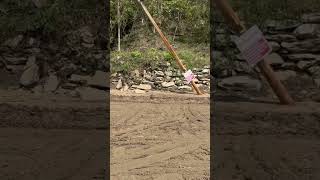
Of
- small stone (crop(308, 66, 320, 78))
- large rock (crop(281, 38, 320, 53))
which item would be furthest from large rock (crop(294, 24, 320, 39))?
small stone (crop(308, 66, 320, 78))

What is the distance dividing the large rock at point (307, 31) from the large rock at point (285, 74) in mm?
698

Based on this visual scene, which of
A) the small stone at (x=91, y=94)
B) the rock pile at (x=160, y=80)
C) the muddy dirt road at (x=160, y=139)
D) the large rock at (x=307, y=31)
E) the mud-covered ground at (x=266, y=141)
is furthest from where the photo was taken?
the rock pile at (x=160, y=80)

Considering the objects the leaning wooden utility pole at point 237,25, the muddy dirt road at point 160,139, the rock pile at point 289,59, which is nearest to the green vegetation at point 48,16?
the muddy dirt road at point 160,139

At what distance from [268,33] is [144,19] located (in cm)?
300

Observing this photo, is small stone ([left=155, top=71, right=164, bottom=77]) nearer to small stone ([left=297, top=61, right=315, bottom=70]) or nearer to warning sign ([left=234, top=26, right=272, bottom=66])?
small stone ([left=297, top=61, right=315, bottom=70])

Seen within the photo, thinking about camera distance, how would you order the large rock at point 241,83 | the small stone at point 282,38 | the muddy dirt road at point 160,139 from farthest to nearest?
the small stone at point 282,38 < the large rock at point 241,83 < the muddy dirt road at point 160,139

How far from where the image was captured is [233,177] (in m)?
4.39

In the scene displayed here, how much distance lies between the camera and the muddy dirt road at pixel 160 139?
4.68 m

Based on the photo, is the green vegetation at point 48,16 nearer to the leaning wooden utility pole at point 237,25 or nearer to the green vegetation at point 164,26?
the green vegetation at point 164,26

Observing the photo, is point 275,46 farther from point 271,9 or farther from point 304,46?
point 271,9

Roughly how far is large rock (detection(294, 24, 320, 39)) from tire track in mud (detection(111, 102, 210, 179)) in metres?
2.44

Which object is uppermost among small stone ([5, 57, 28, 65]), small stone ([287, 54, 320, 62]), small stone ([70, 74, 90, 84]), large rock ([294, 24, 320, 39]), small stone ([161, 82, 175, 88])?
large rock ([294, 24, 320, 39])

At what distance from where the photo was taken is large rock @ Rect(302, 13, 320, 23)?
9.54 metres

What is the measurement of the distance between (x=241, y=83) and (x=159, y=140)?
11.9ft
